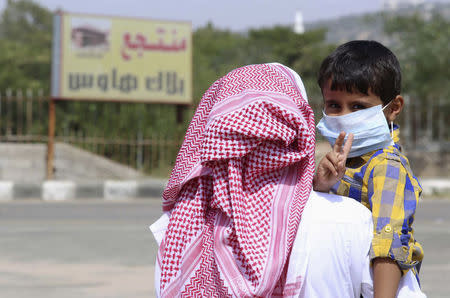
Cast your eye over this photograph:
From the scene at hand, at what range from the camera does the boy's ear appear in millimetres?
2115

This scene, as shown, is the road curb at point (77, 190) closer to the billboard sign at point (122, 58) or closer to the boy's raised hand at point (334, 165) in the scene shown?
the billboard sign at point (122, 58)

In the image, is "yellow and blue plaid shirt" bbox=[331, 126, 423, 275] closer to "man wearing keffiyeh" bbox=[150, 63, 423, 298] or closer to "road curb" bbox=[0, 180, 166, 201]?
"man wearing keffiyeh" bbox=[150, 63, 423, 298]

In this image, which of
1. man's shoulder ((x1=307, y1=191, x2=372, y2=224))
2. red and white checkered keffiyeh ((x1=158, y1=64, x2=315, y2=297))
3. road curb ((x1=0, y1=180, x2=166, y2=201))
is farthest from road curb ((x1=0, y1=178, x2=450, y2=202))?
man's shoulder ((x1=307, y1=191, x2=372, y2=224))

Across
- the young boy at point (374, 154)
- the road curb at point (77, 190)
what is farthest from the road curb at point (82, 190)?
the young boy at point (374, 154)

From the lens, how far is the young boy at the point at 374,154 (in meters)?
1.77

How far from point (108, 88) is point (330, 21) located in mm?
146789

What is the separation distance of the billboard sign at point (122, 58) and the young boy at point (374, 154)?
12.3 meters

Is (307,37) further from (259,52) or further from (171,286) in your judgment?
(171,286)

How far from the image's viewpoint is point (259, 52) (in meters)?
39.2

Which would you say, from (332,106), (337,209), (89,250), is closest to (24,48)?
(89,250)

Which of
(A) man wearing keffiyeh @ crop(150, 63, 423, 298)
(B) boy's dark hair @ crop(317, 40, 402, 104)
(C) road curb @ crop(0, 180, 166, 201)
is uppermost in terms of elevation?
(B) boy's dark hair @ crop(317, 40, 402, 104)

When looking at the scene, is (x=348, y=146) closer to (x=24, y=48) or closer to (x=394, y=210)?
(x=394, y=210)

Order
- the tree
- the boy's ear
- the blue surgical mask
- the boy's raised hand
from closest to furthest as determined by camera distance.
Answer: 1. the boy's raised hand
2. the blue surgical mask
3. the boy's ear
4. the tree

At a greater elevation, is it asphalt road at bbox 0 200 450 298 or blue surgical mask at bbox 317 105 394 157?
blue surgical mask at bbox 317 105 394 157
